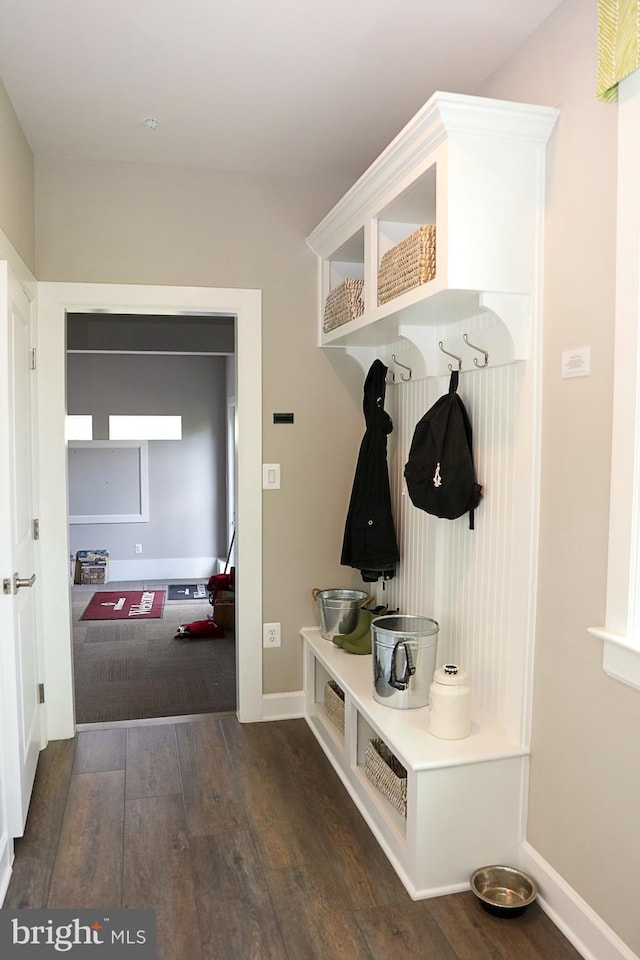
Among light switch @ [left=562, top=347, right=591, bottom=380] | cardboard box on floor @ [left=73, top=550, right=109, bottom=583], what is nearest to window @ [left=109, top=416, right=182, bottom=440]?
cardboard box on floor @ [left=73, top=550, right=109, bottom=583]

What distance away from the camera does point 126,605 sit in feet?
20.6

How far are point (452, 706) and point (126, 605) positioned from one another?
14.7 ft

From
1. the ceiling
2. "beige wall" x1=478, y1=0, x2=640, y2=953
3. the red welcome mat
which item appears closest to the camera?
"beige wall" x1=478, y1=0, x2=640, y2=953

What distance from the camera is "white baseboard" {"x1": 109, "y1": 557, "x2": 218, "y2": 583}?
7438 millimetres

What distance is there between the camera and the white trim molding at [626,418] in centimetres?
177

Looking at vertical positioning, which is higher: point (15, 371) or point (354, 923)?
point (15, 371)

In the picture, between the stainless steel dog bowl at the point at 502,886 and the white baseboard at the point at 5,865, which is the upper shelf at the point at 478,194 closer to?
the stainless steel dog bowl at the point at 502,886

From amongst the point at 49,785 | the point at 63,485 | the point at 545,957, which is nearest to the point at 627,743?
the point at 545,957

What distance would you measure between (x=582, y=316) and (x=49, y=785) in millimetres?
2638

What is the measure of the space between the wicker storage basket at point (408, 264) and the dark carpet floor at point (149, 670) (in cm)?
241

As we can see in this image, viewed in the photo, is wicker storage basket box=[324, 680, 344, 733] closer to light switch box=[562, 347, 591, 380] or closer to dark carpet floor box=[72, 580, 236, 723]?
dark carpet floor box=[72, 580, 236, 723]

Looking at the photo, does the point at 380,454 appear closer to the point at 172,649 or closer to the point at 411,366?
the point at 411,366

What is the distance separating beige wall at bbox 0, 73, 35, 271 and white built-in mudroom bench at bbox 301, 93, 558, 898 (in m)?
1.24

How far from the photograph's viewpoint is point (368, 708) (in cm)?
261
